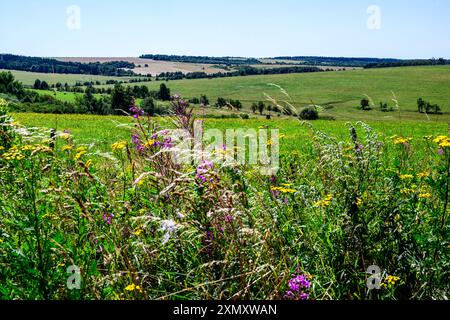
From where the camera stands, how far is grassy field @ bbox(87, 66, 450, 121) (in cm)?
9394

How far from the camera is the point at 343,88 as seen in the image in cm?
11631

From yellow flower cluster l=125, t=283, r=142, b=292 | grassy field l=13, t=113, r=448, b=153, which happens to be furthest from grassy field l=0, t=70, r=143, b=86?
yellow flower cluster l=125, t=283, r=142, b=292

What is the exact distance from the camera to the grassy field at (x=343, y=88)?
9394cm

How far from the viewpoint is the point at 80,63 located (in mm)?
101750

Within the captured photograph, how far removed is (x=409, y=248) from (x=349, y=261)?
1.28 feet

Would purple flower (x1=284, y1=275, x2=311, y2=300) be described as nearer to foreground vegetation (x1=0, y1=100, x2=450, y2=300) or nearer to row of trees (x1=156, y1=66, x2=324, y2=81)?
foreground vegetation (x1=0, y1=100, x2=450, y2=300)

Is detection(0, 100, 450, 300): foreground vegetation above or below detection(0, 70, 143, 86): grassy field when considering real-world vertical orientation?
below

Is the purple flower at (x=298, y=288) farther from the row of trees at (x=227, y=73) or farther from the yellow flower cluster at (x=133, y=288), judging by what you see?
the row of trees at (x=227, y=73)

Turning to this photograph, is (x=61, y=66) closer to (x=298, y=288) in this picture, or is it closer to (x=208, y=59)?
(x=298, y=288)

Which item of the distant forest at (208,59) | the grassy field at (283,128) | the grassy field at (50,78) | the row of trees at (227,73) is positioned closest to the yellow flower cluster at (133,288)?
the grassy field at (283,128)

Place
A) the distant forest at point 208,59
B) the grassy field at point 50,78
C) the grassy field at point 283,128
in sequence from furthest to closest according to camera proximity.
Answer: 1. the distant forest at point 208,59
2. the grassy field at point 50,78
3. the grassy field at point 283,128
